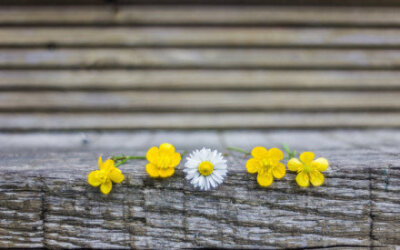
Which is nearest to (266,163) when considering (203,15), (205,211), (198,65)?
(205,211)

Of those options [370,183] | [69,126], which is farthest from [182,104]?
[370,183]

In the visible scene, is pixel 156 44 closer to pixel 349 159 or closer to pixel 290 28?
pixel 290 28

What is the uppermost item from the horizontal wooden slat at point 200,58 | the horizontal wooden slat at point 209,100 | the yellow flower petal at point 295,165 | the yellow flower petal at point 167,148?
the horizontal wooden slat at point 200,58

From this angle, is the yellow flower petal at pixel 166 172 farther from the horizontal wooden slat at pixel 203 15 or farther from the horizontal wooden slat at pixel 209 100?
the horizontal wooden slat at pixel 203 15

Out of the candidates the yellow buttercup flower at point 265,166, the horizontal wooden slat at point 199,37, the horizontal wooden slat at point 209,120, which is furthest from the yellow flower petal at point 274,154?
the horizontal wooden slat at point 199,37
